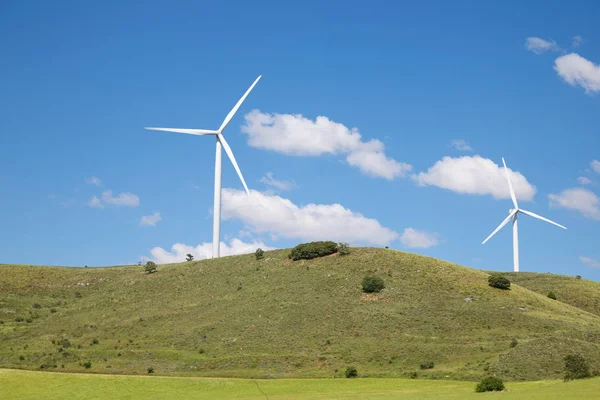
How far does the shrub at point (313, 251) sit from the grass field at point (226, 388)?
51661 millimetres

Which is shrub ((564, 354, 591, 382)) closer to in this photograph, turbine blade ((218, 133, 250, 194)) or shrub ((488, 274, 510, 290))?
shrub ((488, 274, 510, 290))

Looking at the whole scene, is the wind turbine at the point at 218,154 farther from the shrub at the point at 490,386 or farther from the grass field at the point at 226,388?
the shrub at the point at 490,386

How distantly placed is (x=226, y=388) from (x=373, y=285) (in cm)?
3894

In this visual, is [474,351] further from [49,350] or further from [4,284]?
[4,284]

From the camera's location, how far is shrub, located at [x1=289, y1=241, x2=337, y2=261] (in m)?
124

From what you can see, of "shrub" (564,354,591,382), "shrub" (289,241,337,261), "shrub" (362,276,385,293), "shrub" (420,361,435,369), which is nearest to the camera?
"shrub" (564,354,591,382)

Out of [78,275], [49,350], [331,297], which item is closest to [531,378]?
[331,297]

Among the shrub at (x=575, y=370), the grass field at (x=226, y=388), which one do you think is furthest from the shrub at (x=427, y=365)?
the shrub at (x=575, y=370)

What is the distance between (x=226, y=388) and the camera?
70.4 meters

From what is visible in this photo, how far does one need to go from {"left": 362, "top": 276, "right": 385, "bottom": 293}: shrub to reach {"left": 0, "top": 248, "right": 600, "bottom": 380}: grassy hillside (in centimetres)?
114

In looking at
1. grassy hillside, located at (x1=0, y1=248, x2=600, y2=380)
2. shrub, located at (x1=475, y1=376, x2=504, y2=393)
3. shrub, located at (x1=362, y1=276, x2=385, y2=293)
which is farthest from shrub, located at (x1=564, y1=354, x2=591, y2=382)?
shrub, located at (x1=362, y1=276, x2=385, y2=293)

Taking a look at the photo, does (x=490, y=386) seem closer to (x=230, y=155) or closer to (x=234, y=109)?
(x=230, y=155)

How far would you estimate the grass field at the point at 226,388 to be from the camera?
61188 millimetres

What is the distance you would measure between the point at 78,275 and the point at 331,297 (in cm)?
6779
